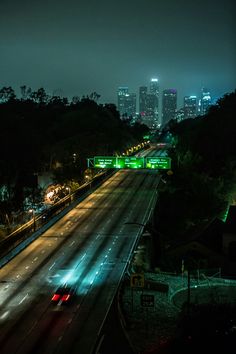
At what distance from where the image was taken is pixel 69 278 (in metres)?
32.3

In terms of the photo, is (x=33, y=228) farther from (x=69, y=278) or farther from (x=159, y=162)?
(x=159, y=162)

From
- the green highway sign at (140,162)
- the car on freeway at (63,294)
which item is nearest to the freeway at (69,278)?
the car on freeway at (63,294)

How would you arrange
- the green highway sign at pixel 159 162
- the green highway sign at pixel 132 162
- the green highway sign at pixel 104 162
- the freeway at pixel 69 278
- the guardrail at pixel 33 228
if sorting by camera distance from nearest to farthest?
the freeway at pixel 69 278 < the guardrail at pixel 33 228 < the green highway sign at pixel 159 162 < the green highway sign at pixel 132 162 < the green highway sign at pixel 104 162

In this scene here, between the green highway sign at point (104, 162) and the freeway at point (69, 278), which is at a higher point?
the green highway sign at point (104, 162)

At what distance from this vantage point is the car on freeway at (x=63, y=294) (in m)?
27.6

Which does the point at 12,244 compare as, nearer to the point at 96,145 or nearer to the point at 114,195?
the point at 114,195

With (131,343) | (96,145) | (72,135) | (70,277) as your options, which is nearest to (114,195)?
(70,277)

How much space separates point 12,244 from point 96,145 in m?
91.6

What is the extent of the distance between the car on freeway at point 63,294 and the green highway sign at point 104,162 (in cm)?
3268

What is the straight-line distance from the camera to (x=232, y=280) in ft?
117

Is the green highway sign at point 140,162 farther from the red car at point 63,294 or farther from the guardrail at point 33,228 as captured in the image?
the red car at point 63,294

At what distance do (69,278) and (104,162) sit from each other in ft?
101

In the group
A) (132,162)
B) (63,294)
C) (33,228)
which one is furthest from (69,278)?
(132,162)

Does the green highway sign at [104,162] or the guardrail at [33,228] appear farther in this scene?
the green highway sign at [104,162]
